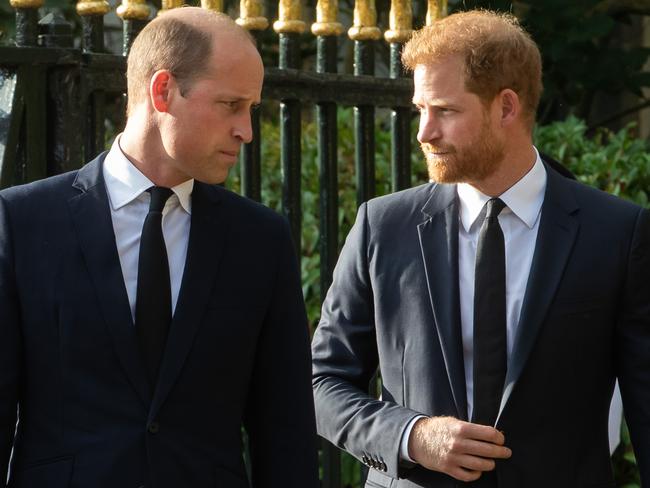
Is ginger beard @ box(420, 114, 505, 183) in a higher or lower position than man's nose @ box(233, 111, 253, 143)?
lower

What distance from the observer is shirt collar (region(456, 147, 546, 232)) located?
3.64 meters

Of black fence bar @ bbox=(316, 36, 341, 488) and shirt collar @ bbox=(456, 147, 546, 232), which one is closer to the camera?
shirt collar @ bbox=(456, 147, 546, 232)

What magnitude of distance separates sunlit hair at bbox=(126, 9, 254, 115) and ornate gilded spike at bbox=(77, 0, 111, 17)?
2.88 ft

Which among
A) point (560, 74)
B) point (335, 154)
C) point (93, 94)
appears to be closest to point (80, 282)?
point (93, 94)

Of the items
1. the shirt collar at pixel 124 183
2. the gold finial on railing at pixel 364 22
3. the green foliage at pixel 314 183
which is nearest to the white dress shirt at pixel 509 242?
the shirt collar at pixel 124 183

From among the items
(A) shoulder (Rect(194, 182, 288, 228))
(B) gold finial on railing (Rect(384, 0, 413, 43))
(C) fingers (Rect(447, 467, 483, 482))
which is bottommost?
(C) fingers (Rect(447, 467, 483, 482))

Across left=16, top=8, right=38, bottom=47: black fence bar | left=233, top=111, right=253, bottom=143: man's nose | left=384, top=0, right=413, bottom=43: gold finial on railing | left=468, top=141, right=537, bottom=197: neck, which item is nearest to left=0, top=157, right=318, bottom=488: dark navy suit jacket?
left=233, top=111, right=253, bottom=143: man's nose

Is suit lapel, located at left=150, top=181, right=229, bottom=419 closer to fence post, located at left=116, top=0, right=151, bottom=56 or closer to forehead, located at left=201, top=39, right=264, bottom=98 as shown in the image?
forehead, located at left=201, top=39, right=264, bottom=98

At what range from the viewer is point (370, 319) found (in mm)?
3727

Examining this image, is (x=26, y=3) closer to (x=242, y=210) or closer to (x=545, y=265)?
(x=242, y=210)

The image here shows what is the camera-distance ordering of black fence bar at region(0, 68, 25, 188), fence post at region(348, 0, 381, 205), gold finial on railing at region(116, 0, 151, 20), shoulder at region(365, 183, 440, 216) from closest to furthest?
shoulder at region(365, 183, 440, 216) → black fence bar at region(0, 68, 25, 188) → gold finial on railing at region(116, 0, 151, 20) → fence post at region(348, 0, 381, 205)

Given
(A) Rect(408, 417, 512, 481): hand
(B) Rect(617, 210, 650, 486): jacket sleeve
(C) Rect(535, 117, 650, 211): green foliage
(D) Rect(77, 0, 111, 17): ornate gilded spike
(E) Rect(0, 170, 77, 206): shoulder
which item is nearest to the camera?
(E) Rect(0, 170, 77, 206): shoulder

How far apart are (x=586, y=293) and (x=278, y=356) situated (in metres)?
0.79

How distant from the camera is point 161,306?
3098mm
